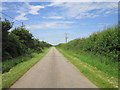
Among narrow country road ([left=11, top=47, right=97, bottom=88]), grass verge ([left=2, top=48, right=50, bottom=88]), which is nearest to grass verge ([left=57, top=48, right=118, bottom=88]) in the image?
narrow country road ([left=11, top=47, right=97, bottom=88])

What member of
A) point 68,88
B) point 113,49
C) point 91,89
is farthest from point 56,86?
point 113,49

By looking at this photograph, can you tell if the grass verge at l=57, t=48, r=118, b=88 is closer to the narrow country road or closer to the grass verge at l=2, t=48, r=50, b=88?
the narrow country road

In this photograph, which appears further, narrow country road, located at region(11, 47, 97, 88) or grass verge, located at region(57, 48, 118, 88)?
grass verge, located at region(57, 48, 118, 88)

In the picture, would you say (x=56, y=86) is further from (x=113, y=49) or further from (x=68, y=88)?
(x=113, y=49)

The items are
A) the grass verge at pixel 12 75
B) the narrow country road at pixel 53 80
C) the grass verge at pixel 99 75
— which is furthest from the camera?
→ the grass verge at pixel 12 75

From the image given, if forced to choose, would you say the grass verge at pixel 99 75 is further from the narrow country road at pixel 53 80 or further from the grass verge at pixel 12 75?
the grass verge at pixel 12 75

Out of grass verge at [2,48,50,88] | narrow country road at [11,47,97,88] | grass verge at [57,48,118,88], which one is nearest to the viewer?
narrow country road at [11,47,97,88]

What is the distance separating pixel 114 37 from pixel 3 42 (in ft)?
38.4

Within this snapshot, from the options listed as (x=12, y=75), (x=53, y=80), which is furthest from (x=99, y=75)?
(x=12, y=75)

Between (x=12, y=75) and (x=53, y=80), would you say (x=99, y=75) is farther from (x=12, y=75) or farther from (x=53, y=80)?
(x=12, y=75)

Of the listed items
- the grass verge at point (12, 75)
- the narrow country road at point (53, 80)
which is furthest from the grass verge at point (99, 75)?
the grass verge at point (12, 75)

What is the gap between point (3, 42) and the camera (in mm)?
14328

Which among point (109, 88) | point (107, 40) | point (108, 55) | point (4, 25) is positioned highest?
point (4, 25)

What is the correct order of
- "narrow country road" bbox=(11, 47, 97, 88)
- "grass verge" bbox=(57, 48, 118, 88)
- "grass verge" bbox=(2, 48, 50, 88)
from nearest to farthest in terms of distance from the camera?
"narrow country road" bbox=(11, 47, 97, 88) → "grass verge" bbox=(57, 48, 118, 88) → "grass verge" bbox=(2, 48, 50, 88)
